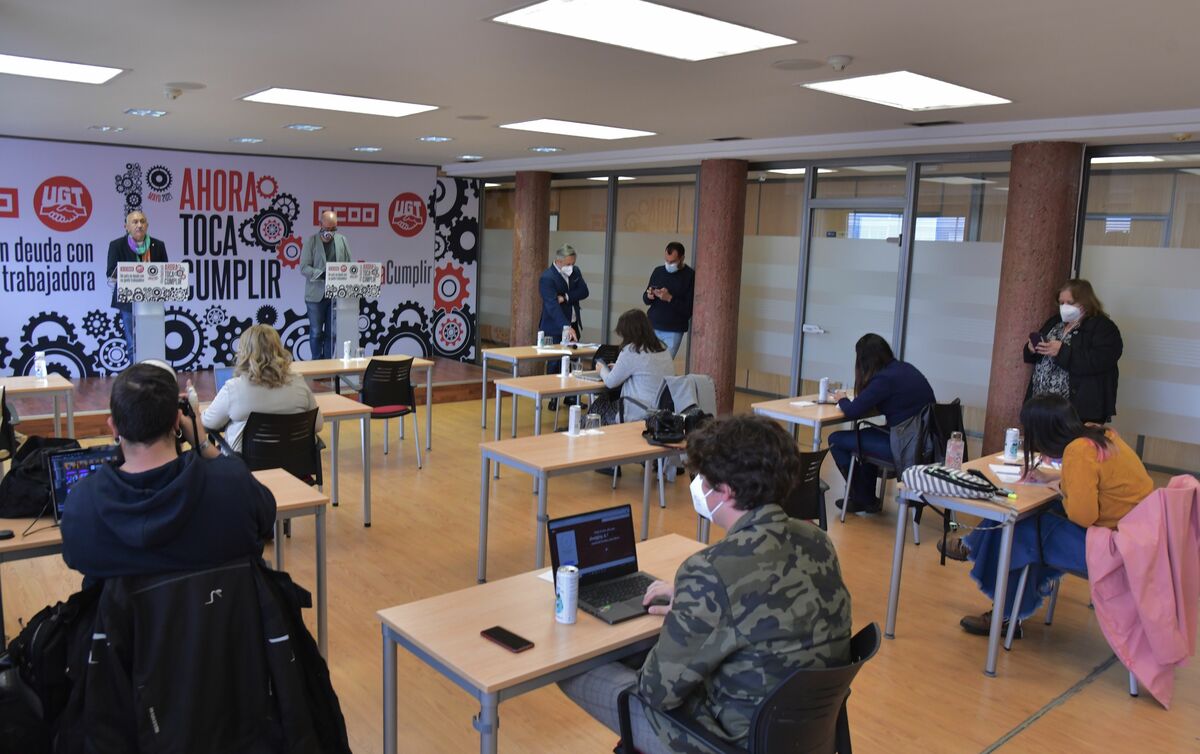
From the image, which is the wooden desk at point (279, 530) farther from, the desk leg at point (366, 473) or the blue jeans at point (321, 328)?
the blue jeans at point (321, 328)

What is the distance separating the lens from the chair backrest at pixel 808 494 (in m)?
4.79

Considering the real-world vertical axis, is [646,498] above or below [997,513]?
below

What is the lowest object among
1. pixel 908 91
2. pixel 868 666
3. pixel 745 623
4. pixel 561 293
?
pixel 868 666

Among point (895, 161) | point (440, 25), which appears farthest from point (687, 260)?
point (440, 25)

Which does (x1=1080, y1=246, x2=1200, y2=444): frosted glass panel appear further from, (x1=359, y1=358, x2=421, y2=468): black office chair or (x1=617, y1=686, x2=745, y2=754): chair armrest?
(x1=617, y1=686, x2=745, y2=754): chair armrest

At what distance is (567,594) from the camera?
107 inches

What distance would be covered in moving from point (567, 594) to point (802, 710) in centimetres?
79

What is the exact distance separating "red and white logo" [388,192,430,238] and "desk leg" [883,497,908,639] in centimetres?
905

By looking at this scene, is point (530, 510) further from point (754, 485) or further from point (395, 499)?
point (754, 485)

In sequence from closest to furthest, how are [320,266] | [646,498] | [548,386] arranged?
[646,498]
[548,386]
[320,266]

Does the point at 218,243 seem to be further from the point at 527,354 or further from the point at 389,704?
the point at 389,704

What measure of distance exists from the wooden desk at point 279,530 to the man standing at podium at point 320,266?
6.09m

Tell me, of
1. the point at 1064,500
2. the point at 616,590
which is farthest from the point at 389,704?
the point at 1064,500

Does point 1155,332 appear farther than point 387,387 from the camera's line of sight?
No
